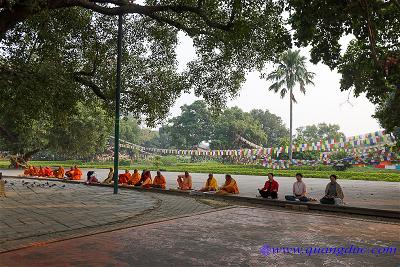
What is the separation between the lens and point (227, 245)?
6.21m

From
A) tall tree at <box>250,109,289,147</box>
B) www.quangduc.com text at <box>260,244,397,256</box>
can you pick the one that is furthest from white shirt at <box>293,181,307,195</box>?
tall tree at <box>250,109,289,147</box>

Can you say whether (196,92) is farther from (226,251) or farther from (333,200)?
(226,251)

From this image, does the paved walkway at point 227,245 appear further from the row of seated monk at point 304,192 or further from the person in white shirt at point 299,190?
the person in white shirt at point 299,190

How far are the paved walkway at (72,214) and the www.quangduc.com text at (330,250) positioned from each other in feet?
11.3

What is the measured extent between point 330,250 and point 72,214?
6.45 metres

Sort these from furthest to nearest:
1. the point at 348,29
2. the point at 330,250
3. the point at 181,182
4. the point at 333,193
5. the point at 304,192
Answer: the point at 181,182 → the point at 304,192 → the point at 333,193 → the point at 348,29 → the point at 330,250

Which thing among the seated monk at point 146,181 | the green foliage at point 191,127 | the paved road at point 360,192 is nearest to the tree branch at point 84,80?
the seated monk at point 146,181

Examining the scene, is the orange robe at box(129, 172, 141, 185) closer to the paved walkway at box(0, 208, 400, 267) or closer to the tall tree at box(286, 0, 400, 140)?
the paved walkway at box(0, 208, 400, 267)

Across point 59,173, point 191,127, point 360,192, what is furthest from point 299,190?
point 191,127

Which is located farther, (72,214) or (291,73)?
(291,73)

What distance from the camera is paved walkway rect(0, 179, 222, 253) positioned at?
6.87 m

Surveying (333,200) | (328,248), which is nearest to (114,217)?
(328,248)

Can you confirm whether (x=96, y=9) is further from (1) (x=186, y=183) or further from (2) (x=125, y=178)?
(2) (x=125, y=178)

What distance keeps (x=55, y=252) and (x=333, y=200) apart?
7.97m
